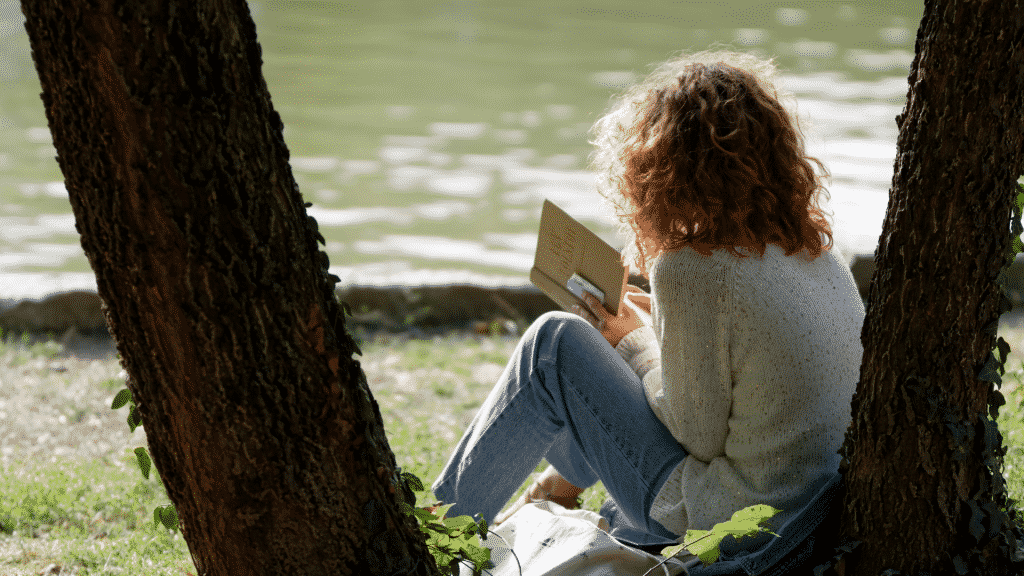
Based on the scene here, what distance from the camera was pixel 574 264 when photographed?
9.18 ft

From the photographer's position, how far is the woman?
225cm

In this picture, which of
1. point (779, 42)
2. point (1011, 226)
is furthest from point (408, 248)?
point (779, 42)

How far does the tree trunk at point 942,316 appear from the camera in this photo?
1.87 metres

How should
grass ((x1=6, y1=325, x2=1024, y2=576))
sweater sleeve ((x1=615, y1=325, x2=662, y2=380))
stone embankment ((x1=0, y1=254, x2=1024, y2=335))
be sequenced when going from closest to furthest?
sweater sleeve ((x1=615, y1=325, x2=662, y2=380)) < grass ((x1=6, y1=325, x2=1024, y2=576)) < stone embankment ((x1=0, y1=254, x2=1024, y2=335))

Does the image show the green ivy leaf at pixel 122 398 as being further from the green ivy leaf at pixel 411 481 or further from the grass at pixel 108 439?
the grass at pixel 108 439

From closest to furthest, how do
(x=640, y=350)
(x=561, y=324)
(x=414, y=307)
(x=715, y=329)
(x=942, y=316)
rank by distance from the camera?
(x=942, y=316) < (x=715, y=329) < (x=561, y=324) < (x=640, y=350) < (x=414, y=307)

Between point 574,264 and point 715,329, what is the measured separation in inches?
25.2

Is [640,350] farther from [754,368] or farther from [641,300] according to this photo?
[754,368]

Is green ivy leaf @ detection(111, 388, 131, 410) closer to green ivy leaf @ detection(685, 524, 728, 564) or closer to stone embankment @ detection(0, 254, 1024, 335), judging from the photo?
green ivy leaf @ detection(685, 524, 728, 564)

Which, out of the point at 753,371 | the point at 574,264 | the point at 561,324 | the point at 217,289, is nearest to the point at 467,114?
the point at 574,264

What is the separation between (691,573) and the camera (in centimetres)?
234

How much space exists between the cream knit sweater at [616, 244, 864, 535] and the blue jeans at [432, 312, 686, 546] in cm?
9

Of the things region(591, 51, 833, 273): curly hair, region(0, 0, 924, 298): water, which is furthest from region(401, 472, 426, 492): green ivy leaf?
region(0, 0, 924, 298): water

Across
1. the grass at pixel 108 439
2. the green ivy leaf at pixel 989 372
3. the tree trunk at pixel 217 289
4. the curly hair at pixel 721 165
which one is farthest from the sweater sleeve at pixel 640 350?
the tree trunk at pixel 217 289
